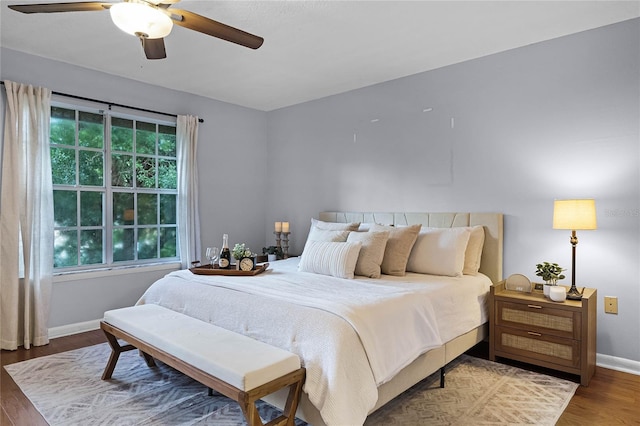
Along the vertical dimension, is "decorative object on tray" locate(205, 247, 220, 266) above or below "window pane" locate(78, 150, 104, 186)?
below

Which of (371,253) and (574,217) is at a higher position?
(574,217)

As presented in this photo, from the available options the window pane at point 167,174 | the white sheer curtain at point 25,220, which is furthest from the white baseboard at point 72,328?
the window pane at point 167,174

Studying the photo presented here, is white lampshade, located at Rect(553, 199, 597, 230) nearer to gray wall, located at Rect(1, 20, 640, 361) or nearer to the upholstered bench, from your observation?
gray wall, located at Rect(1, 20, 640, 361)

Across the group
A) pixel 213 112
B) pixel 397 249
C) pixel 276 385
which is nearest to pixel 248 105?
pixel 213 112

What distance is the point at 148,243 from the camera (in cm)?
A: 460

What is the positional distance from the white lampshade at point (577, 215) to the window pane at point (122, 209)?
4.27m

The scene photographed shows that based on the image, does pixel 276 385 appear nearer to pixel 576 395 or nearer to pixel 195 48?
pixel 576 395

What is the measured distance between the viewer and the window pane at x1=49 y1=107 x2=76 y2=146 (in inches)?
153

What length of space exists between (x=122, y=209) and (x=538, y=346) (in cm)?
428

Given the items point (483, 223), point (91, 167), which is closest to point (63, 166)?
point (91, 167)

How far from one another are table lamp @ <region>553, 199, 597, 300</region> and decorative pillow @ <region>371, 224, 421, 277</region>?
1092mm

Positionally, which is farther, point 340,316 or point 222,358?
point 340,316

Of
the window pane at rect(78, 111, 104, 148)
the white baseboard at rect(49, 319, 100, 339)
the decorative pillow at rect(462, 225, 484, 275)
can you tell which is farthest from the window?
the decorative pillow at rect(462, 225, 484, 275)

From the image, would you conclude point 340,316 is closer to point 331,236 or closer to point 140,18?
point 331,236
